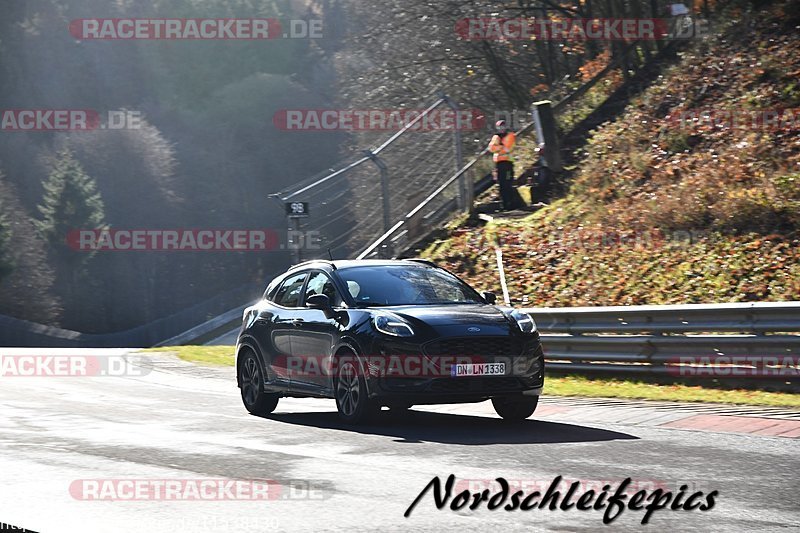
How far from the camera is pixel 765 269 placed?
20.0 meters

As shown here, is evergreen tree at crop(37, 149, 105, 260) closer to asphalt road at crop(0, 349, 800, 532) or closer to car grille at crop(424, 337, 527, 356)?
asphalt road at crop(0, 349, 800, 532)

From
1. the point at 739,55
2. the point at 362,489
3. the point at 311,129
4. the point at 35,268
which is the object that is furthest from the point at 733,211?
the point at 311,129

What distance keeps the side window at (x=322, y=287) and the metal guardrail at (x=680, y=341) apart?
432cm

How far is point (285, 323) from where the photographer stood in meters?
14.6

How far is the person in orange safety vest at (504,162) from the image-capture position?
27266mm

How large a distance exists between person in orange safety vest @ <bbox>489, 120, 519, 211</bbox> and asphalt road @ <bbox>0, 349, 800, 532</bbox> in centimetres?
1199

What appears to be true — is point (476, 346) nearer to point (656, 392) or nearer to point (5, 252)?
point (656, 392)

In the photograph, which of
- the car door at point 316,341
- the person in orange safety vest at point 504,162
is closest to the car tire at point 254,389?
the car door at point 316,341

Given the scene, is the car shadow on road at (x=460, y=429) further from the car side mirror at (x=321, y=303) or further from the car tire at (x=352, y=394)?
the car side mirror at (x=321, y=303)

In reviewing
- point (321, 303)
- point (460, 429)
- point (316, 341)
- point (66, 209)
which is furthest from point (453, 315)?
point (66, 209)

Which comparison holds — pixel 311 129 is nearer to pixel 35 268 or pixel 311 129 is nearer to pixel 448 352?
pixel 35 268

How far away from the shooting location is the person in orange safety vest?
27.3 meters

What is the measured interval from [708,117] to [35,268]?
5053 cm

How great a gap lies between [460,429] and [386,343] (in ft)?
3.72
